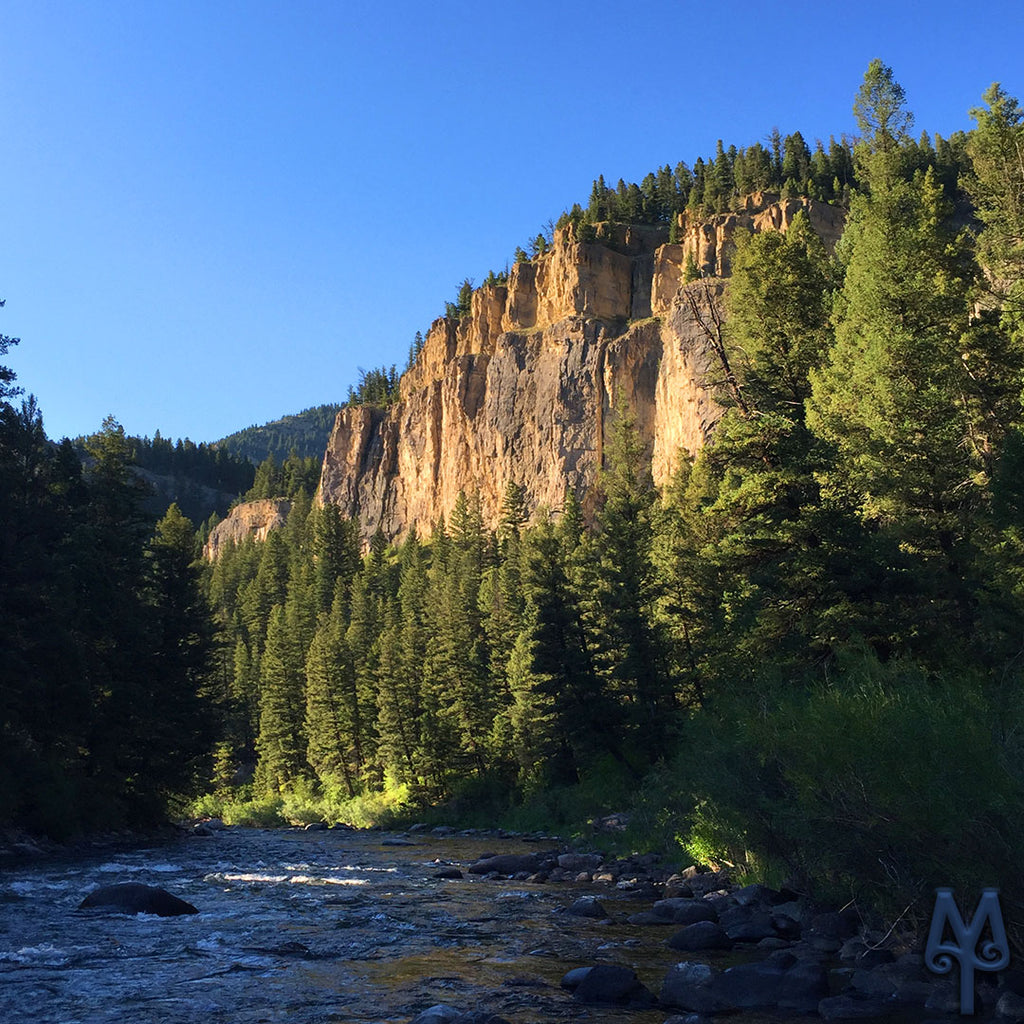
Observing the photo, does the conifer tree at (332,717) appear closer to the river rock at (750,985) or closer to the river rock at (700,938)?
the river rock at (700,938)

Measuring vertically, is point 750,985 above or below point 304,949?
above

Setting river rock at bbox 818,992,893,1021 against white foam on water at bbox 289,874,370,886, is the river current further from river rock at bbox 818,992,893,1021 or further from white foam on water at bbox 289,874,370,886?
river rock at bbox 818,992,893,1021

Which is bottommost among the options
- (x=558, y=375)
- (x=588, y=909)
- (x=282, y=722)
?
(x=588, y=909)

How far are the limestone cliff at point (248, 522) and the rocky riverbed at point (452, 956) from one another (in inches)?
5779

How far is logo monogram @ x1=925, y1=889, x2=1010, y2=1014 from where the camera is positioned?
33.6 ft

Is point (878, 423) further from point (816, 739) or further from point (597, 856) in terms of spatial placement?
point (816, 739)

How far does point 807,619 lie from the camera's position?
22266mm

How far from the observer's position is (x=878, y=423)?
28266 mm

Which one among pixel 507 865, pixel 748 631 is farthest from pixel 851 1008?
pixel 507 865

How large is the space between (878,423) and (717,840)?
576 inches

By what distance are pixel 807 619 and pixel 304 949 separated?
13.9 m

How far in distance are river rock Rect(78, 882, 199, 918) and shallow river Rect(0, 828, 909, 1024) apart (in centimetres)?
43

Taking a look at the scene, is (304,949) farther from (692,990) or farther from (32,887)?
(32,887)

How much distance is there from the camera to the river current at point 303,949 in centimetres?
1130
